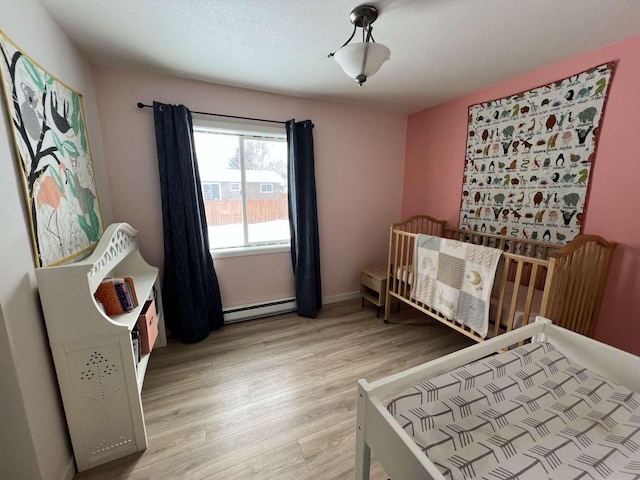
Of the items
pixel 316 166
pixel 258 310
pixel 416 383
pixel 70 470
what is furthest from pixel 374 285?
pixel 70 470

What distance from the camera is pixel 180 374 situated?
1849mm

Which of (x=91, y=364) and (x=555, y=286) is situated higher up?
(x=555, y=286)

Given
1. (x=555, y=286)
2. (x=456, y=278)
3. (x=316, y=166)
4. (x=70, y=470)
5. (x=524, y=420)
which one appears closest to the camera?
(x=524, y=420)

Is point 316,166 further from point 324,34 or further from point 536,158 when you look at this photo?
point 536,158

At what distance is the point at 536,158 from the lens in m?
1.96

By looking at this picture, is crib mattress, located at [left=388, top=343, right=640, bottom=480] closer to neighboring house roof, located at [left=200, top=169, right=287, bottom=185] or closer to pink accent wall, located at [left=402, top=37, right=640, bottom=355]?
pink accent wall, located at [left=402, top=37, right=640, bottom=355]

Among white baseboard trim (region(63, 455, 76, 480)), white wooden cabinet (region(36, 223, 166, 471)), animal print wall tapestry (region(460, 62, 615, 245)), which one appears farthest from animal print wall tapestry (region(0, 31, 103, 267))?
animal print wall tapestry (region(460, 62, 615, 245))

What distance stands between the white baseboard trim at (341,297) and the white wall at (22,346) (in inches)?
87.8

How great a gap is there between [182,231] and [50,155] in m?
0.96

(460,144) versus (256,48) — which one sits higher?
(256,48)

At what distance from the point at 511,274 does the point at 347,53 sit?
2.15 metres

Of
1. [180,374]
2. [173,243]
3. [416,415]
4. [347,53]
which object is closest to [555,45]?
[347,53]

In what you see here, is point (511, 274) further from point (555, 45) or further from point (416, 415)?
point (416, 415)

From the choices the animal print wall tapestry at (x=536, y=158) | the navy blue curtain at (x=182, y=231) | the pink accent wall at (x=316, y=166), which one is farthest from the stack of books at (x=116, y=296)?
the animal print wall tapestry at (x=536, y=158)
